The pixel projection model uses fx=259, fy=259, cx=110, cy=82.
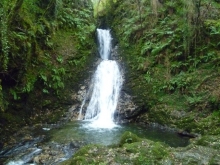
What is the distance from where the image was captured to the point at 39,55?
1202cm

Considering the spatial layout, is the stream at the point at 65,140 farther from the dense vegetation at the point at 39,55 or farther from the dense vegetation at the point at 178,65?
the dense vegetation at the point at 39,55

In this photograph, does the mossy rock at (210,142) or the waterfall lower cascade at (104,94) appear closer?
the mossy rock at (210,142)

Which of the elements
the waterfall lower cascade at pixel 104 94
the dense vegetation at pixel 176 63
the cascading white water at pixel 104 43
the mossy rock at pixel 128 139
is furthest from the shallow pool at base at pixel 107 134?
the cascading white water at pixel 104 43

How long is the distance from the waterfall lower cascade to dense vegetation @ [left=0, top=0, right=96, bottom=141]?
1.01 metres

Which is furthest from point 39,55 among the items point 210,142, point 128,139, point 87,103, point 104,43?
point 210,142

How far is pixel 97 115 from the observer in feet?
39.1

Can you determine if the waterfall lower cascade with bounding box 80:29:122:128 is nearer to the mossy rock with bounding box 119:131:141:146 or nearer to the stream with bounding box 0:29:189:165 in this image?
the stream with bounding box 0:29:189:165

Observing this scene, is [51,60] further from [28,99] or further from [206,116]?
[206,116]

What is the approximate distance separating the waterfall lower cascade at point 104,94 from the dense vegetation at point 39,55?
1013 mm

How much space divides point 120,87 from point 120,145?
21.6 ft

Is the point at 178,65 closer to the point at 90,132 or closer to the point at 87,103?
the point at 87,103

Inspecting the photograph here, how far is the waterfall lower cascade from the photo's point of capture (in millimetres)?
11641

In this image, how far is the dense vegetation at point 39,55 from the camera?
929cm

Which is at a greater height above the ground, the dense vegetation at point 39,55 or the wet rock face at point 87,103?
the dense vegetation at point 39,55
